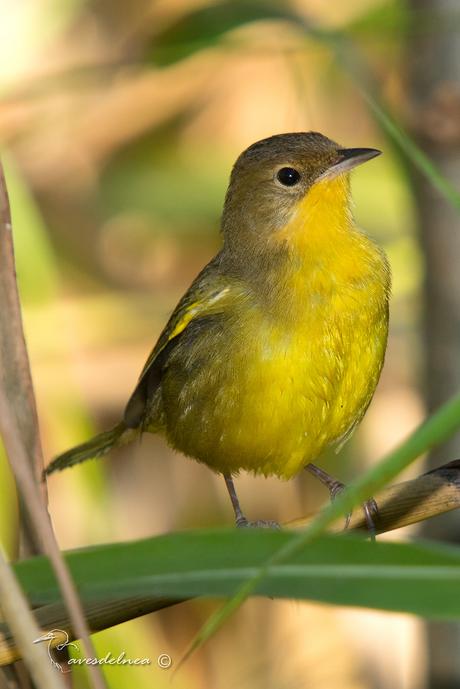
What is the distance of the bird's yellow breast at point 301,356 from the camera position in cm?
316

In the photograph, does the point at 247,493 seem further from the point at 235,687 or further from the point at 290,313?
the point at 290,313

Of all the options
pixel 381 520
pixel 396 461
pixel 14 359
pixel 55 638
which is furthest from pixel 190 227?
pixel 396 461

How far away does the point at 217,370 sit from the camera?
3.32 metres

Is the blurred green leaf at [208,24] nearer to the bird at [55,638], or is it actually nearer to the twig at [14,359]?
the twig at [14,359]

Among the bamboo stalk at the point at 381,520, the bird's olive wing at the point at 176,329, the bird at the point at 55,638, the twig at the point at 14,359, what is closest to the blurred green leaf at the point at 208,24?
the bird's olive wing at the point at 176,329

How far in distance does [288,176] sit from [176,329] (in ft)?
1.99

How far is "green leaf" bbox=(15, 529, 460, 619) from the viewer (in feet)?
6.25

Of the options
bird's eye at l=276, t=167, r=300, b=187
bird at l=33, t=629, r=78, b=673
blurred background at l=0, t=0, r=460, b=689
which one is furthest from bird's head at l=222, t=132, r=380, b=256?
bird at l=33, t=629, r=78, b=673

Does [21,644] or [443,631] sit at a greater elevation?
[21,644]

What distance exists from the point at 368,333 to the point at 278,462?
19.3 inches

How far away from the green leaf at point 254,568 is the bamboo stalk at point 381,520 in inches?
9.9

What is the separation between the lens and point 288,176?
3.57 meters

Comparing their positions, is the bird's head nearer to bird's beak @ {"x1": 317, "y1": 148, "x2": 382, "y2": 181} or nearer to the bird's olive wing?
bird's beak @ {"x1": 317, "y1": 148, "x2": 382, "y2": 181}

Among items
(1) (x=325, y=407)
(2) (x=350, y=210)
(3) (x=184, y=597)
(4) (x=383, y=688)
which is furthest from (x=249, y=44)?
(4) (x=383, y=688)
